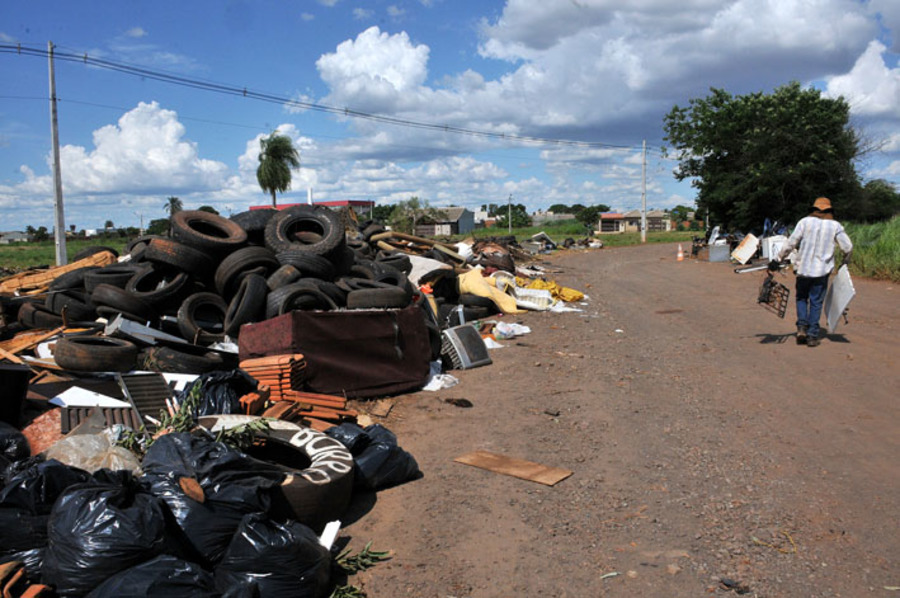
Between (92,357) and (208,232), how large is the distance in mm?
5411

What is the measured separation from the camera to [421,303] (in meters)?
10.3

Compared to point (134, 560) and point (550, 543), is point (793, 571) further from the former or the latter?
point (134, 560)

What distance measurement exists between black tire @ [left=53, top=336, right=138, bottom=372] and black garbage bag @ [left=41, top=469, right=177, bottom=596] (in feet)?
11.9

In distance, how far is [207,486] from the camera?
11.4ft

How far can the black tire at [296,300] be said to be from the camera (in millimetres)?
8328

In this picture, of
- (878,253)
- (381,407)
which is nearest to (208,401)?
(381,407)

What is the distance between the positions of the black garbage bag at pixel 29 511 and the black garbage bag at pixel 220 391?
195 centimetres

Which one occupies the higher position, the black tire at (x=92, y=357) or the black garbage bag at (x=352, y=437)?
the black tire at (x=92, y=357)

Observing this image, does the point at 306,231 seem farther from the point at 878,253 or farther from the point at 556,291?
the point at 878,253

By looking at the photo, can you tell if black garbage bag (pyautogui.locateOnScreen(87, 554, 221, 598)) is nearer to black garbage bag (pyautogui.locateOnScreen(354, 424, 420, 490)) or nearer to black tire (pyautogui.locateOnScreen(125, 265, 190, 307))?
black garbage bag (pyautogui.locateOnScreen(354, 424, 420, 490))

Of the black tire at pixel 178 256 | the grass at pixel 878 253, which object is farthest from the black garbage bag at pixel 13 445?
the grass at pixel 878 253

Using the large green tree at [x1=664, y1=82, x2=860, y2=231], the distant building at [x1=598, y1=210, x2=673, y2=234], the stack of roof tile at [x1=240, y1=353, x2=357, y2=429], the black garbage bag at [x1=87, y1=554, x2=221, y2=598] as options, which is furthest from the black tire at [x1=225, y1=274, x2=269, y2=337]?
the distant building at [x1=598, y1=210, x2=673, y2=234]

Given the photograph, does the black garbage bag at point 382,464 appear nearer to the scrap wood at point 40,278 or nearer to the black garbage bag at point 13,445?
the black garbage bag at point 13,445

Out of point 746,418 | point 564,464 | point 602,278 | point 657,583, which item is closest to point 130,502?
point 657,583
